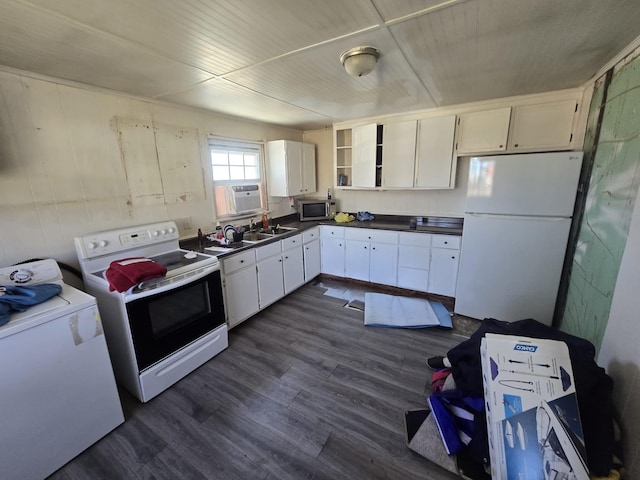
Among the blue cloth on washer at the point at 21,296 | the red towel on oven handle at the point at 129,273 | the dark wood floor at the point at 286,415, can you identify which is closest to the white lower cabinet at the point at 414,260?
the dark wood floor at the point at 286,415

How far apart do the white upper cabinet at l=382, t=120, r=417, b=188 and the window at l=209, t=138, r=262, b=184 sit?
165 centimetres

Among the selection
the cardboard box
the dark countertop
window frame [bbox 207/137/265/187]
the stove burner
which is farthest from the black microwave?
the cardboard box

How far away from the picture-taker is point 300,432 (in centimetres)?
160

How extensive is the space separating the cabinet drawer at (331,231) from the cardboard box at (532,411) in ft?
7.98

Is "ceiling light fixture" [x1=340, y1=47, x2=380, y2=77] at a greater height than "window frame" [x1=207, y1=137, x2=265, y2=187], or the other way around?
"ceiling light fixture" [x1=340, y1=47, x2=380, y2=77]

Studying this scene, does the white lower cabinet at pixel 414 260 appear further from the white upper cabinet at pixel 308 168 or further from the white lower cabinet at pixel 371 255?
the white upper cabinet at pixel 308 168

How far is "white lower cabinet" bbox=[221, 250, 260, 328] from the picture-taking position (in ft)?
8.19

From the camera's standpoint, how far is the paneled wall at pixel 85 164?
168 centimetres

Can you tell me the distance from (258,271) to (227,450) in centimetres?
158

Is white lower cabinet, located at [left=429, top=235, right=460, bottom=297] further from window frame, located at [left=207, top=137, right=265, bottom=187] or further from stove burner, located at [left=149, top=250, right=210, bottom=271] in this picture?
stove burner, located at [left=149, top=250, right=210, bottom=271]

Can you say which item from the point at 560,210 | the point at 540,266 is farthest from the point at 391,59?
the point at 540,266

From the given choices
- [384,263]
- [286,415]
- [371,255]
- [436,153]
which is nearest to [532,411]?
[286,415]

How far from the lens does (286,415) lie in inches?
67.6

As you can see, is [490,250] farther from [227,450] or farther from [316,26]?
[227,450]
